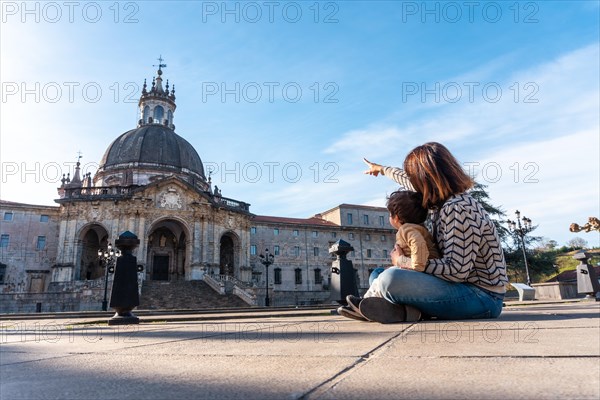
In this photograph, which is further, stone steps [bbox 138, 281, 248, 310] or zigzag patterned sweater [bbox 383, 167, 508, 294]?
stone steps [bbox 138, 281, 248, 310]

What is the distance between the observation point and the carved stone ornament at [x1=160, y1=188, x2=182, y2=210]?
33.3 m

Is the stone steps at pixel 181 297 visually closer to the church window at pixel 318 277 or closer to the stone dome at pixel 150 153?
the stone dome at pixel 150 153

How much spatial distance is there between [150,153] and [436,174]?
4004cm

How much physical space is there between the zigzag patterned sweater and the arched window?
47943 mm

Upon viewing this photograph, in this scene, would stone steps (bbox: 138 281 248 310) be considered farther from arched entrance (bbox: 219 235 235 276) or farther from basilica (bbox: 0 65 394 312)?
arched entrance (bbox: 219 235 235 276)

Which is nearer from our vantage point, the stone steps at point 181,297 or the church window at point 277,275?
the stone steps at point 181,297

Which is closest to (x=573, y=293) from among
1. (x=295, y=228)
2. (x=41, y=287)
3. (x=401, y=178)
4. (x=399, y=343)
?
(x=401, y=178)

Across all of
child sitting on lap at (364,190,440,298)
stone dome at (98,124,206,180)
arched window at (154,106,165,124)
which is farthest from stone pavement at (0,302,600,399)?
arched window at (154,106,165,124)

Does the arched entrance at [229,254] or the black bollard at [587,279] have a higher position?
the arched entrance at [229,254]

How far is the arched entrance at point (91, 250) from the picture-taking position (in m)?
33.8

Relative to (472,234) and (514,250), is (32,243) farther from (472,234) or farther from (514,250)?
(514,250)

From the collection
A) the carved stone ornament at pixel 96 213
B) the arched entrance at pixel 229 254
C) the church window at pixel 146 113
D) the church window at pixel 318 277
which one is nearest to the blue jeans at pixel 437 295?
the carved stone ornament at pixel 96 213

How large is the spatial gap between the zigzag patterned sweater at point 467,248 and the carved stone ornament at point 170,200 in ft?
106

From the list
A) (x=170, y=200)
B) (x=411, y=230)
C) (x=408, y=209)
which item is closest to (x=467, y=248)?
(x=411, y=230)
